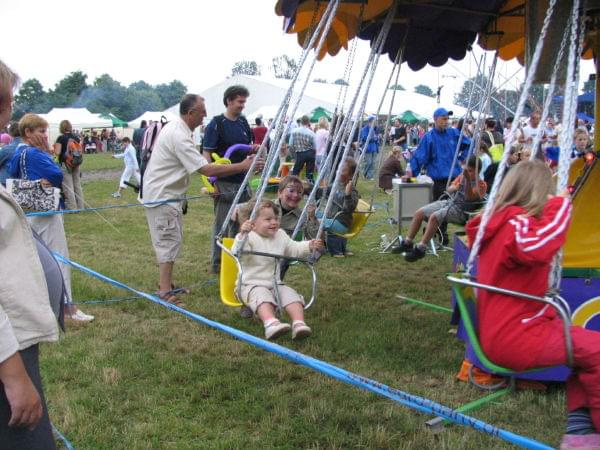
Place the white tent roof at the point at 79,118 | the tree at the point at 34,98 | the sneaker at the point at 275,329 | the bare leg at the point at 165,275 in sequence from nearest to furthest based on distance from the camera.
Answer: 1. the sneaker at the point at 275,329
2. the bare leg at the point at 165,275
3. the white tent roof at the point at 79,118
4. the tree at the point at 34,98

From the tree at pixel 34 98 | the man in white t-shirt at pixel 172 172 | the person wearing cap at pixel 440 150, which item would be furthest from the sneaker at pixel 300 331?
the tree at pixel 34 98

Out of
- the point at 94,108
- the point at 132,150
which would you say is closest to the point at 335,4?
the point at 132,150

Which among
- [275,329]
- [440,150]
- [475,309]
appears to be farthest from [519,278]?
[440,150]

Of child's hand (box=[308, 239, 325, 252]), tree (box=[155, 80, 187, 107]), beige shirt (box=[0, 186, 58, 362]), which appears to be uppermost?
tree (box=[155, 80, 187, 107])

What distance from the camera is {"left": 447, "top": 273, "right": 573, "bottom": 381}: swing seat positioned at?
2479 millimetres

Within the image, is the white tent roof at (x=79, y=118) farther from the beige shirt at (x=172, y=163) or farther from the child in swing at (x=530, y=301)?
the child in swing at (x=530, y=301)

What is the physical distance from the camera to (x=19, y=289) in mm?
1611

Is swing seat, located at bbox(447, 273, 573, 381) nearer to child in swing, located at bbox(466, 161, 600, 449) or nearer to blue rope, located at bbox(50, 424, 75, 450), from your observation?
child in swing, located at bbox(466, 161, 600, 449)

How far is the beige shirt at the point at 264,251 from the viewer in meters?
4.64

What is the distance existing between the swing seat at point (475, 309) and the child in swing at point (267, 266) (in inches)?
68.4

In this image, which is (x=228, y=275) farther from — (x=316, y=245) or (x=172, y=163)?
(x=172, y=163)

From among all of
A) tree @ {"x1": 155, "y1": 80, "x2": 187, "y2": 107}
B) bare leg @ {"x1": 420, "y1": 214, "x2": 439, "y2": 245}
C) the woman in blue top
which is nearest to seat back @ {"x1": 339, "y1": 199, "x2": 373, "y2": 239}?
bare leg @ {"x1": 420, "y1": 214, "x2": 439, "y2": 245}

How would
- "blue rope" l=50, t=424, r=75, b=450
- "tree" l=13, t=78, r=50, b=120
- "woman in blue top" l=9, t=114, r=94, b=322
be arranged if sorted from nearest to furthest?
"blue rope" l=50, t=424, r=75, b=450
"woman in blue top" l=9, t=114, r=94, b=322
"tree" l=13, t=78, r=50, b=120

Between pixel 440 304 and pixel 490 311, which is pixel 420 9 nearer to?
pixel 440 304
